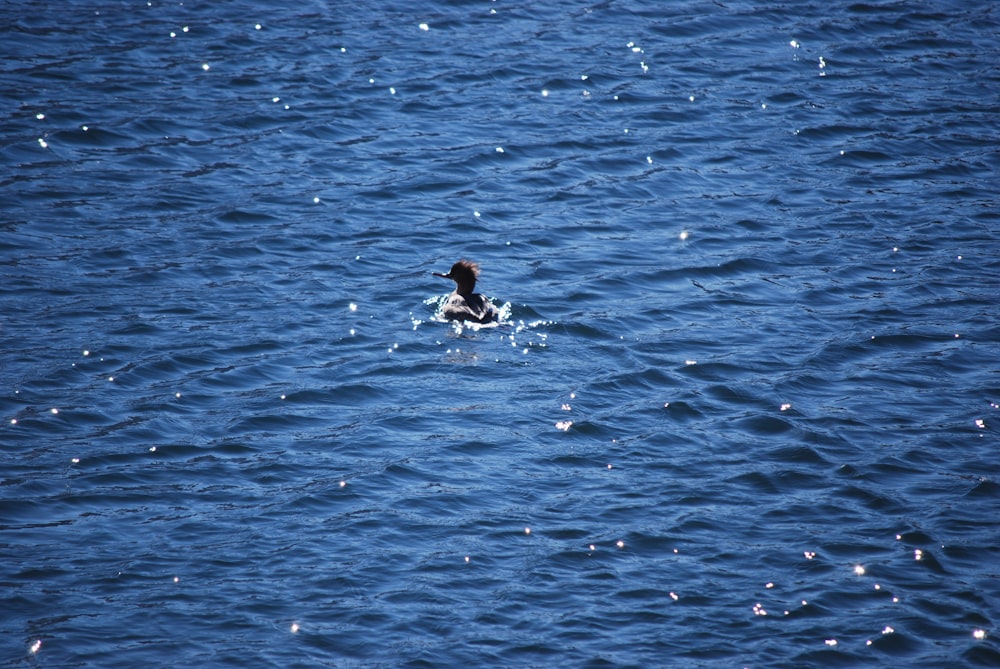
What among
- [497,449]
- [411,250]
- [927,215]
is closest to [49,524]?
[497,449]

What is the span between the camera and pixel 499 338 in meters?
15.2

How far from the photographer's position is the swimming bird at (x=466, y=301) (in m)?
15.2

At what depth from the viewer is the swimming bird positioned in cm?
1523

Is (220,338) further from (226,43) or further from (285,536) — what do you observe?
Answer: (226,43)

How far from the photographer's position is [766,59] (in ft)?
79.0

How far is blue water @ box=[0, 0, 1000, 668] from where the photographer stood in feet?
32.6

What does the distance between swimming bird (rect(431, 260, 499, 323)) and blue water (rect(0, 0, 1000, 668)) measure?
0.38 meters

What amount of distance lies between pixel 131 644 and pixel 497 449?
462 cm

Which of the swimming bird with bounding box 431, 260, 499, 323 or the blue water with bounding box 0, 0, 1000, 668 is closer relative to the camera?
the blue water with bounding box 0, 0, 1000, 668

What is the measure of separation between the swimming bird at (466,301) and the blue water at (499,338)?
1.25ft

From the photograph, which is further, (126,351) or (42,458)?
(126,351)

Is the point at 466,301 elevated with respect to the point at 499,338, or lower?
elevated

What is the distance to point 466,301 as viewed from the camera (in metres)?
15.2

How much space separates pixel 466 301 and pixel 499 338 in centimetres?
67
